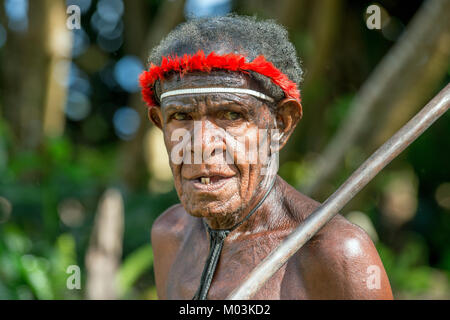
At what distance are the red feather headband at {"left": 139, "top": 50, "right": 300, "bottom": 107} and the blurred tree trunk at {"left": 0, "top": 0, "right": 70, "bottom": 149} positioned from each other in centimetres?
647

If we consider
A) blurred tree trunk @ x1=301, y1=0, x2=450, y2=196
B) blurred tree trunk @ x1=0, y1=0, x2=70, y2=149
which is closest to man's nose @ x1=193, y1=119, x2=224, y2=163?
blurred tree trunk @ x1=301, y1=0, x2=450, y2=196

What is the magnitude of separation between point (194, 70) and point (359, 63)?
7623 millimetres

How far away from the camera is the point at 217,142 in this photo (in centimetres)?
188

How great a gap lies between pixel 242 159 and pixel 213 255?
424mm

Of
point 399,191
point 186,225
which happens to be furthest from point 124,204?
point 186,225

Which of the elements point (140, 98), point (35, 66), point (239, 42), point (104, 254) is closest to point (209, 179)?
point (239, 42)

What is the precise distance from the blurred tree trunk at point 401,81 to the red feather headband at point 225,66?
3.42m

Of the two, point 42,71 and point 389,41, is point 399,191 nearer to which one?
point 389,41

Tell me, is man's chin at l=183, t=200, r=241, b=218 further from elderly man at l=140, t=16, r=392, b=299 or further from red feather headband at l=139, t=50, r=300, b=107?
red feather headband at l=139, t=50, r=300, b=107

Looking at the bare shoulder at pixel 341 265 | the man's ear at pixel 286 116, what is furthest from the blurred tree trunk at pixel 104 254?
the bare shoulder at pixel 341 265

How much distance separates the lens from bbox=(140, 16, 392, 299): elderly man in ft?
6.05

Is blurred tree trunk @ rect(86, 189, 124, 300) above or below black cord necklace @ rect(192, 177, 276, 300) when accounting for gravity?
below

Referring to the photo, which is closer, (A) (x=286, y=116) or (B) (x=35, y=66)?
(A) (x=286, y=116)

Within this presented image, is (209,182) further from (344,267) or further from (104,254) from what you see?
(104,254)
